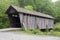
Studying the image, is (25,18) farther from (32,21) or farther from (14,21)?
(14,21)

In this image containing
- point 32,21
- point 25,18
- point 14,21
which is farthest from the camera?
point 14,21

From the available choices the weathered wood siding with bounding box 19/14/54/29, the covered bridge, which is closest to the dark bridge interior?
the covered bridge

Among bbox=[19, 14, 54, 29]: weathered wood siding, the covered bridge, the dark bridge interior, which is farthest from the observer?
the dark bridge interior

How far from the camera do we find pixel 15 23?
3177 cm

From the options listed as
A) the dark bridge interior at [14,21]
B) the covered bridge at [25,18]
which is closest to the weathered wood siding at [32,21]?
the covered bridge at [25,18]

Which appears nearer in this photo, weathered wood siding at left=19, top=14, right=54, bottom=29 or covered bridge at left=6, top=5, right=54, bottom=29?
covered bridge at left=6, top=5, right=54, bottom=29

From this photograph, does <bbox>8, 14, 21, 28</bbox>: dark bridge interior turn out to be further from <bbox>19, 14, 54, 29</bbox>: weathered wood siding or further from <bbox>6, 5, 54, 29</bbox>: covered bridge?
<bbox>19, 14, 54, 29</bbox>: weathered wood siding

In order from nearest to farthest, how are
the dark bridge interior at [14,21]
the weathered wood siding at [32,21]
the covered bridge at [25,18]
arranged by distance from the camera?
1. the covered bridge at [25,18]
2. the weathered wood siding at [32,21]
3. the dark bridge interior at [14,21]

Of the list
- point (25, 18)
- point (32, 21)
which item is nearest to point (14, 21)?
point (32, 21)

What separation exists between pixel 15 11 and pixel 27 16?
2533 millimetres

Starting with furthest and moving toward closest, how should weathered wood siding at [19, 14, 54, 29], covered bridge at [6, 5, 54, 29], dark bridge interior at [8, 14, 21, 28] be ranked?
dark bridge interior at [8, 14, 21, 28]
weathered wood siding at [19, 14, 54, 29]
covered bridge at [6, 5, 54, 29]

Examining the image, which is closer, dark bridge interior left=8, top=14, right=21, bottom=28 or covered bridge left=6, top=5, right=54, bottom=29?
covered bridge left=6, top=5, right=54, bottom=29

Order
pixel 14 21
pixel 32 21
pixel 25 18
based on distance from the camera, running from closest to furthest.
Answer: pixel 25 18, pixel 32 21, pixel 14 21

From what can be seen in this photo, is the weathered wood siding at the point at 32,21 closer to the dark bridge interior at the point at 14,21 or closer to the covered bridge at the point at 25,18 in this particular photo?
the covered bridge at the point at 25,18
